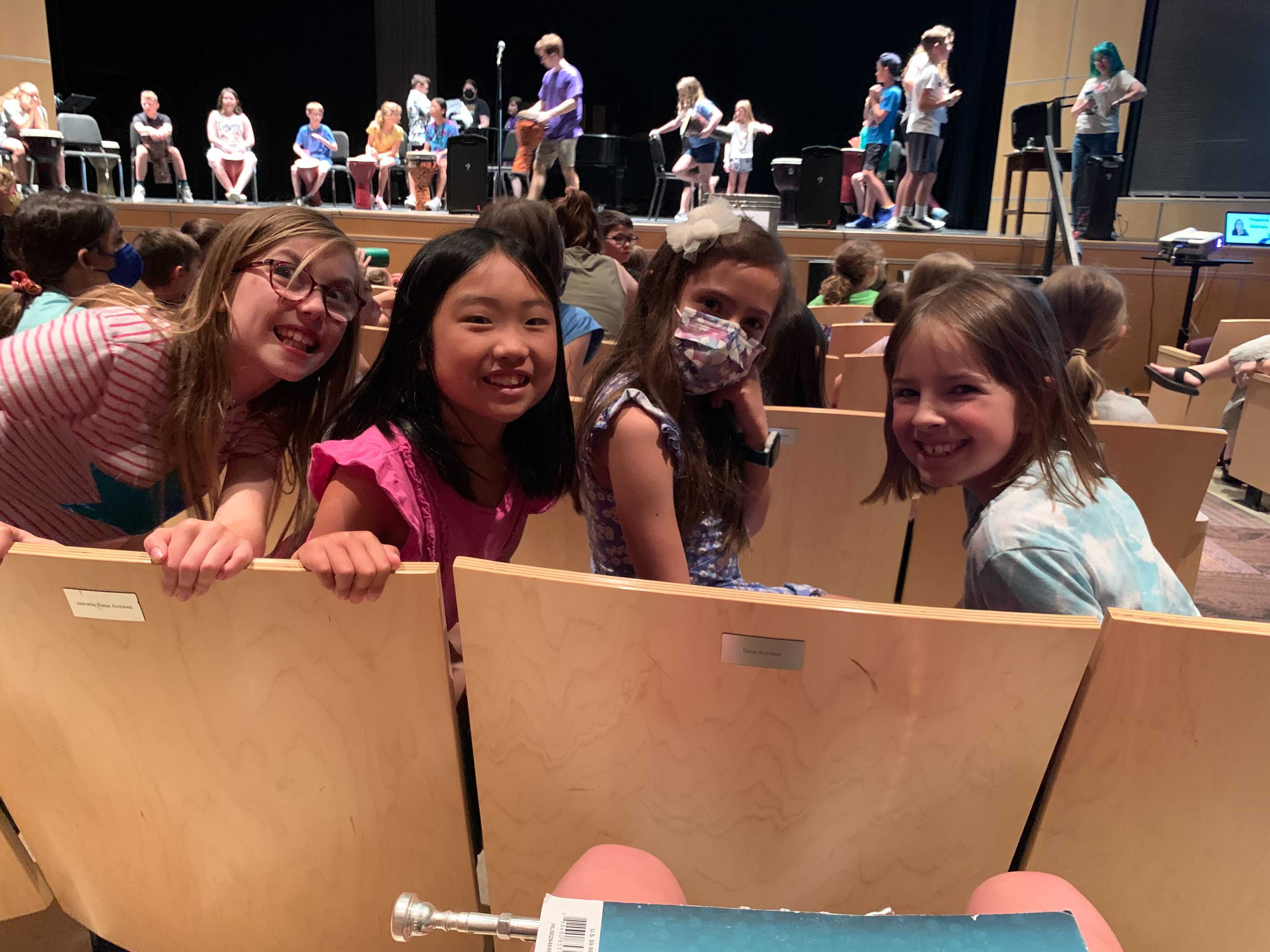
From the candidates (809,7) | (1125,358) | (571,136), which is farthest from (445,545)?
(809,7)

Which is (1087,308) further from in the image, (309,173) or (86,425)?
(309,173)

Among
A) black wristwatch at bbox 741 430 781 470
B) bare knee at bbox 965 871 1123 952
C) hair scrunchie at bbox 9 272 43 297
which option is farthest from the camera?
hair scrunchie at bbox 9 272 43 297

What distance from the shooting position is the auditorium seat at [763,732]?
0.74m

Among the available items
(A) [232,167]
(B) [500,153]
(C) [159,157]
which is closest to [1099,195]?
(B) [500,153]

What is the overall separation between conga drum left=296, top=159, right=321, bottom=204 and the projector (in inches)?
316

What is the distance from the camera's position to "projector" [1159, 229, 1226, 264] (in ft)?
19.4

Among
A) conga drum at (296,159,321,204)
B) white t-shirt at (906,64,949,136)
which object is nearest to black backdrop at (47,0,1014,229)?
conga drum at (296,159,321,204)

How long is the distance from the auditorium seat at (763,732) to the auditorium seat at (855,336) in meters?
2.66

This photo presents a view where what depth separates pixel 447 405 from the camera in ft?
4.23

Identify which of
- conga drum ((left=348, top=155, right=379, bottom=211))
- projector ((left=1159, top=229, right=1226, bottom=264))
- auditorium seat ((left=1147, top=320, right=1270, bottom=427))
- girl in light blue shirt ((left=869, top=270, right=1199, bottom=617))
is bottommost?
auditorium seat ((left=1147, top=320, right=1270, bottom=427))

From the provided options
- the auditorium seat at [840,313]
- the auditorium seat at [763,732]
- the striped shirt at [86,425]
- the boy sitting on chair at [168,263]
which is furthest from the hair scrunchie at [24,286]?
the auditorium seat at [840,313]

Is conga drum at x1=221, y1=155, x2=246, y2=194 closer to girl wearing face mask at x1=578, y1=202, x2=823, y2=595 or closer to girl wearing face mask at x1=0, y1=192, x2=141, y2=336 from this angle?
girl wearing face mask at x1=0, y1=192, x2=141, y2=336

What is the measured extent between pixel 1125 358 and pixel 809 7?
26.4ft

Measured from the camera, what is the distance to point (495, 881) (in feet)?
3.10
